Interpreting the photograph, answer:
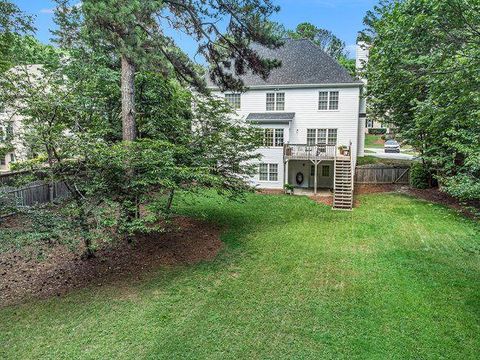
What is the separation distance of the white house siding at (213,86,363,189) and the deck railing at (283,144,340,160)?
835 millimetres

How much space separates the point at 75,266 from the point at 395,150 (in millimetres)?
35940

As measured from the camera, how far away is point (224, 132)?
1250 centimetres

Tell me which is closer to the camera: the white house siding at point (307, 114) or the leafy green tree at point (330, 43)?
the white house siding at point (307, 114)

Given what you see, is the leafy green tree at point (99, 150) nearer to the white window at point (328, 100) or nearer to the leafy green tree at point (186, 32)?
the leafy green tree at point (186, 32)

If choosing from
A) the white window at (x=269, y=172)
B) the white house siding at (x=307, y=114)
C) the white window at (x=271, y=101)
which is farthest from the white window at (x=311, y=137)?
the white window at (x=271, y=101)

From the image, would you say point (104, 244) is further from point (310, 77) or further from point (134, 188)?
point (310, 77)

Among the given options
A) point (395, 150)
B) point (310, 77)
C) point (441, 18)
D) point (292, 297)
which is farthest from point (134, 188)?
point (395, 150)

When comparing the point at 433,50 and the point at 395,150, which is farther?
the point at 395,150

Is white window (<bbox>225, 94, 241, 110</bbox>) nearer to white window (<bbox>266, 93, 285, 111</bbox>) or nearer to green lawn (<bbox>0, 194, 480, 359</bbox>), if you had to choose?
white window (<bbox>266, 93, 285, 111</bbox>)

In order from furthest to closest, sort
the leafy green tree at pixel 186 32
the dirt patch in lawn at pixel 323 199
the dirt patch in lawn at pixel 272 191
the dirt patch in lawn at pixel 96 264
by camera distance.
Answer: the dirt patch in lawn at pixel 272 191
the dirt patch in lawn at pixel 323 199
the leafy green tree at pixel 186 32
the dirt patch in lawn at pixel 96 264

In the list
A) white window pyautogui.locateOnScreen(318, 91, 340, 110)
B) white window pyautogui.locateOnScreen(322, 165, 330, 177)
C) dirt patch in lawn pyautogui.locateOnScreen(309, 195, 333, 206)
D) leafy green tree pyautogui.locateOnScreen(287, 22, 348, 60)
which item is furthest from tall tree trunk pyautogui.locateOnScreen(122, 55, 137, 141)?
leafy green tree pyautogui.locateOnScreen(287, 22, 348, 60)

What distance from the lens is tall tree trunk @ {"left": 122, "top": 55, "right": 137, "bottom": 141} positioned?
32.8 ft

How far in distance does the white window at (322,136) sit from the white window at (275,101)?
2467 millimetres

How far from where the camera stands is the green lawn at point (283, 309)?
5.72 metres
